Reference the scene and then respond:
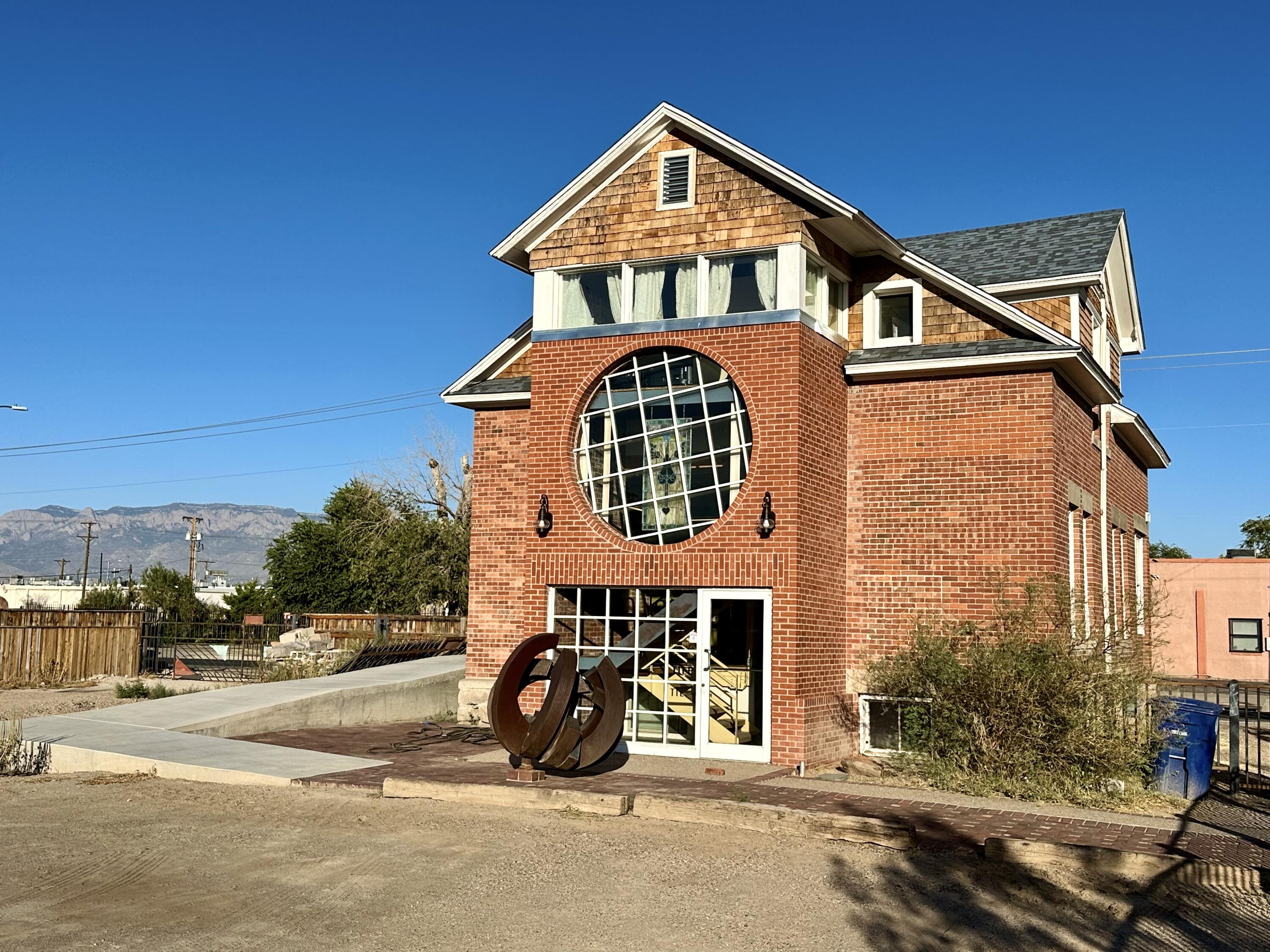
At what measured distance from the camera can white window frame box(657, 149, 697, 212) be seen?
16.1 m

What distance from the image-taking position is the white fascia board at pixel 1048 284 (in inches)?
688

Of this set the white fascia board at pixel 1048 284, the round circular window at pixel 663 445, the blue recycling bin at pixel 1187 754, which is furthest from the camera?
the white fascia board at pixel 1048 284

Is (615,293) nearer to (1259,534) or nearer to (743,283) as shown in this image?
(743,283)

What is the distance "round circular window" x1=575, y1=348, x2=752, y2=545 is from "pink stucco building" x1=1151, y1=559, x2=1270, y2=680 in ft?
97.2

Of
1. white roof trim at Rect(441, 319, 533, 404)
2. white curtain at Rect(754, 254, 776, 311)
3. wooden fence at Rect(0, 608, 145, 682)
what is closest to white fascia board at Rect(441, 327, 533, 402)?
white roof trim at Rect(441, 319, 533, 404)

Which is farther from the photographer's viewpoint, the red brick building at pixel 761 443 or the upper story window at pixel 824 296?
the upper story window at pixel 824 296

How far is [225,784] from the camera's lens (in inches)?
512

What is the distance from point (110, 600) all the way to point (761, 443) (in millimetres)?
61764

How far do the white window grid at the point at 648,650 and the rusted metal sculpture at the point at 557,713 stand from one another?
125 centimetres

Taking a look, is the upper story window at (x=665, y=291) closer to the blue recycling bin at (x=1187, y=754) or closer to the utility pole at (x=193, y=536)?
the blue recycling bin at (x=1187, y=754)

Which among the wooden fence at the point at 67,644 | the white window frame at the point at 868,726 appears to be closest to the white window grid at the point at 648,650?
the white window frame at the point at 868,726

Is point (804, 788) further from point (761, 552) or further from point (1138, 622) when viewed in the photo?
point (1138, 622)

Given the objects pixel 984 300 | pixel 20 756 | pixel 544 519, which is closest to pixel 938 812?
pixel 544 519

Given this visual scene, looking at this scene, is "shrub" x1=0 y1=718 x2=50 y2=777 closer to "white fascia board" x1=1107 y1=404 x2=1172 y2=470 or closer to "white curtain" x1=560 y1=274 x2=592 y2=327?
"white curtain" x1=560 y1=274 x2=592 y2=327
